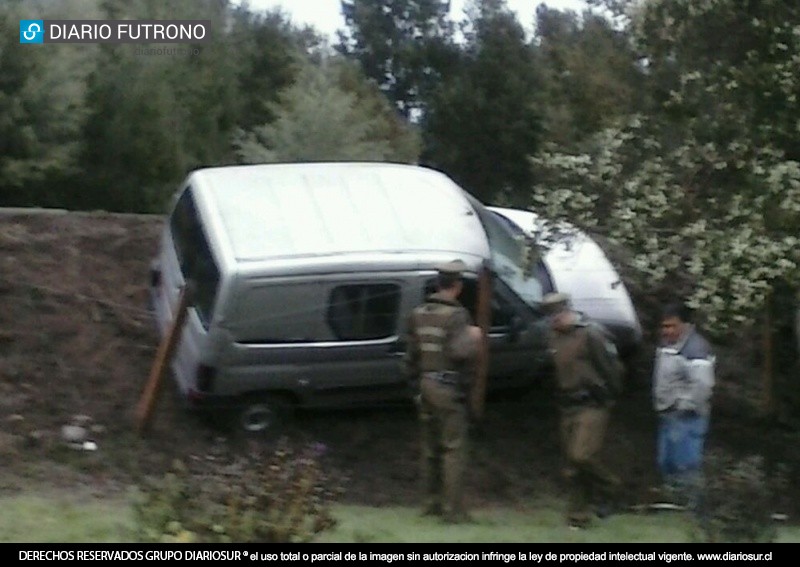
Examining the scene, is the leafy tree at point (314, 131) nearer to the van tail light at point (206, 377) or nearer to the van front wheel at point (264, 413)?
the van front wheel at point (264, 413)

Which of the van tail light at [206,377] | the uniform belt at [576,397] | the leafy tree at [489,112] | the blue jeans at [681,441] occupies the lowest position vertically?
the leafy tree at [489,112]

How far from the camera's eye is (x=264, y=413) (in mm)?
10750

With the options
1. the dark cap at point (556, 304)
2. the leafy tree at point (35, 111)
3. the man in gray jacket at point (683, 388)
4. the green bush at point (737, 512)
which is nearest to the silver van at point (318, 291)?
the man in gray jacket at point (683, 388)

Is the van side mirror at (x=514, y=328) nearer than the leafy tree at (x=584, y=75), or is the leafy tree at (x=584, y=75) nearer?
the van side mirror at (x=514, y=328)

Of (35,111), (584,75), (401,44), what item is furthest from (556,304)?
(401,44)

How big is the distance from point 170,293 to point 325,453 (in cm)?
226

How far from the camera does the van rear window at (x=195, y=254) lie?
34.8ft

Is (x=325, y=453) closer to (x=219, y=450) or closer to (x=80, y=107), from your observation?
(x=219, y=450)

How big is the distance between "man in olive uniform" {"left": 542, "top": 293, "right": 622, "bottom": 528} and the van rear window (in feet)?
11.0

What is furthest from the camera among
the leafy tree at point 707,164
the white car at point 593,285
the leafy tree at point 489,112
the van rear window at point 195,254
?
the leafy tree at point 489,112

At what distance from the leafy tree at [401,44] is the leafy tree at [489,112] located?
1762 millimetres

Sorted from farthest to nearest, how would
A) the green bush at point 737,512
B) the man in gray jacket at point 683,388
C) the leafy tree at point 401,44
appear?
the leafy tree at point 401,44, the man in gray jacket at point 683,388, the green bush at point 737,512

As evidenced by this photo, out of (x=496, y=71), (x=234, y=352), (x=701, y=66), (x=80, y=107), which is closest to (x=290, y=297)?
(x=234, y=352)

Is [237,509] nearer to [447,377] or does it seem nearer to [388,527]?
[388,527]
